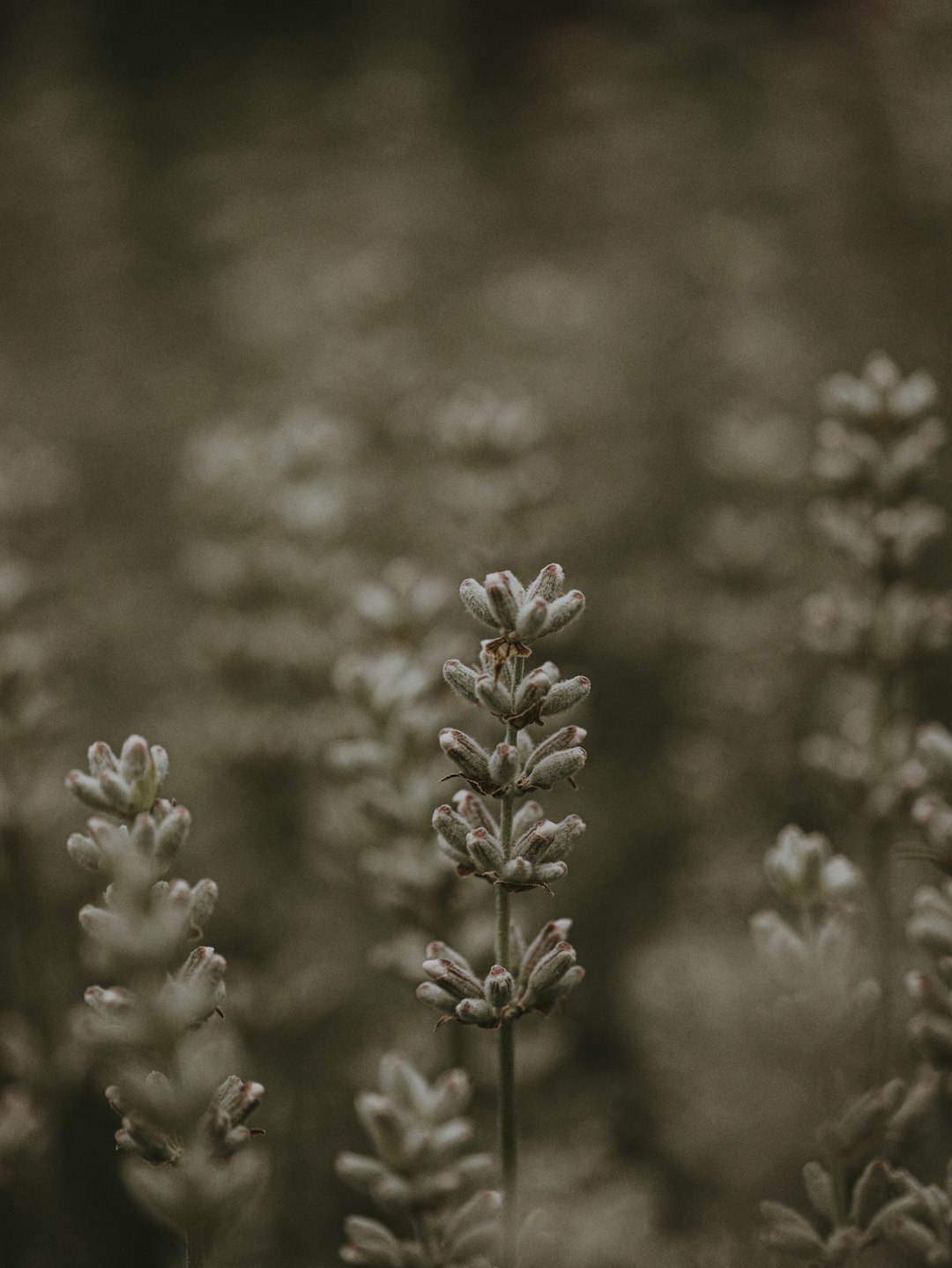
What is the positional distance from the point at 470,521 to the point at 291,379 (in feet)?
11.4

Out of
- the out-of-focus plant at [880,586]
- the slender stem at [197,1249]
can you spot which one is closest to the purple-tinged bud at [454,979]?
the slender stem at [197,1249]

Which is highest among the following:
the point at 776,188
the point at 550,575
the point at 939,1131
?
the point at 776,188

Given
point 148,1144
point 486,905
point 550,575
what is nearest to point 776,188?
point 486,905

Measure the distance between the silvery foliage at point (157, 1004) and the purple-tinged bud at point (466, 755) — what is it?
0.96 ft

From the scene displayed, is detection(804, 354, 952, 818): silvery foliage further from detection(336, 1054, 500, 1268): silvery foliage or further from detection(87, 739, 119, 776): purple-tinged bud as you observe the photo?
detection(87, 739, 119, 776): purple-tinged bud

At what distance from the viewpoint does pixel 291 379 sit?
19.8ft

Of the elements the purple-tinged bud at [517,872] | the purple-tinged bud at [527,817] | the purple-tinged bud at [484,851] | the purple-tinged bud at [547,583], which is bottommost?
the purple-tinged bud at [517,872]

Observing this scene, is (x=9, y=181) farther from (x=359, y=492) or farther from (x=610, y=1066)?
(x=610, y=1066)

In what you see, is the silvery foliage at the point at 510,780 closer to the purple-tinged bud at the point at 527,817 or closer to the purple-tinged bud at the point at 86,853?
the purple-tinged bud at the point at 527,817

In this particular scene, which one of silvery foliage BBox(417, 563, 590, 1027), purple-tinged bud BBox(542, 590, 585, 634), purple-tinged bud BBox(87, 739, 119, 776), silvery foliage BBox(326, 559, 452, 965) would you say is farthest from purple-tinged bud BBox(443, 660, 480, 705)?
silvery foliage BBox(326, 559, 452, 965)

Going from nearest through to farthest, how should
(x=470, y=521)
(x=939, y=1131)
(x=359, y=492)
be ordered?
1. (x=939, y=1131)
2. (x=470, y=521)
3. (x=359, y=492)

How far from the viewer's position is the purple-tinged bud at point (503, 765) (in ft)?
4.29

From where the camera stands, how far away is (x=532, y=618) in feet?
4.43

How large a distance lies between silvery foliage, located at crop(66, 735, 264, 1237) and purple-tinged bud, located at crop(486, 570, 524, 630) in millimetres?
410
